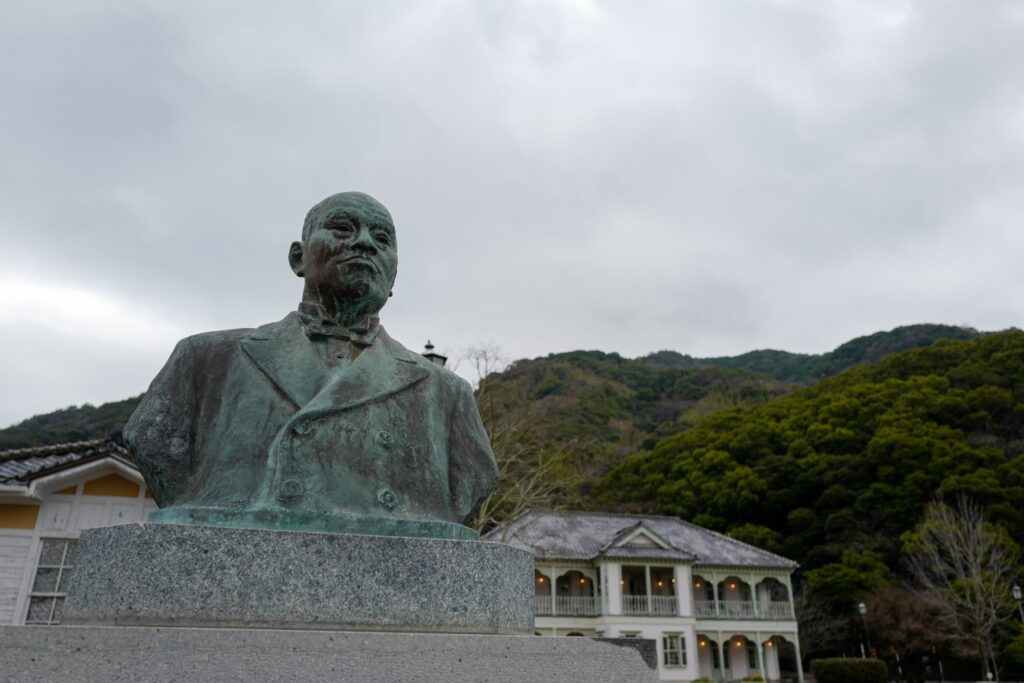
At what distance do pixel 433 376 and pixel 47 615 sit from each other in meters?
10.6

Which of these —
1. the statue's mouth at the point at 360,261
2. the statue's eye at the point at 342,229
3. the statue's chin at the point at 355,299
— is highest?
the statue's eye at the point at 342,229

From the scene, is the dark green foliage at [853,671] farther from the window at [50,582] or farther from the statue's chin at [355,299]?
the statue's chin at [355,299]

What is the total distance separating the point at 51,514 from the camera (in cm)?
1089

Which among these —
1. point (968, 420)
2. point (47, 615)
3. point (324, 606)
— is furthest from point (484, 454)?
point (968, 420)

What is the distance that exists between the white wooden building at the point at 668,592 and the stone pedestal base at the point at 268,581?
27432mm

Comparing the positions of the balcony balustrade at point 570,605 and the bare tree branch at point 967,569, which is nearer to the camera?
the bare tree branch at point 967,569

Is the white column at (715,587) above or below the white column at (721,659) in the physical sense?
above

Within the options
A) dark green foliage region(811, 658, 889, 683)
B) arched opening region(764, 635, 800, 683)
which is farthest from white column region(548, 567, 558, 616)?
dark green foliage region(811, 658, 889, 683)

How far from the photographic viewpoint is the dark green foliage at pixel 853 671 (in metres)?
26.0

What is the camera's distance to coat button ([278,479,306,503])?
7.93 ft

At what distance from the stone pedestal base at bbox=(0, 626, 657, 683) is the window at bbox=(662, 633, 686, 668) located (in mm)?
30887

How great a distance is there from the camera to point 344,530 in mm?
2379

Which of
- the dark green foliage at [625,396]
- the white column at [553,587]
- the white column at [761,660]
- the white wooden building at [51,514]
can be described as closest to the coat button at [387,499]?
the white wooden building at [51,514]

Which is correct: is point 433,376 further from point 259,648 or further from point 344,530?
point 259,648
